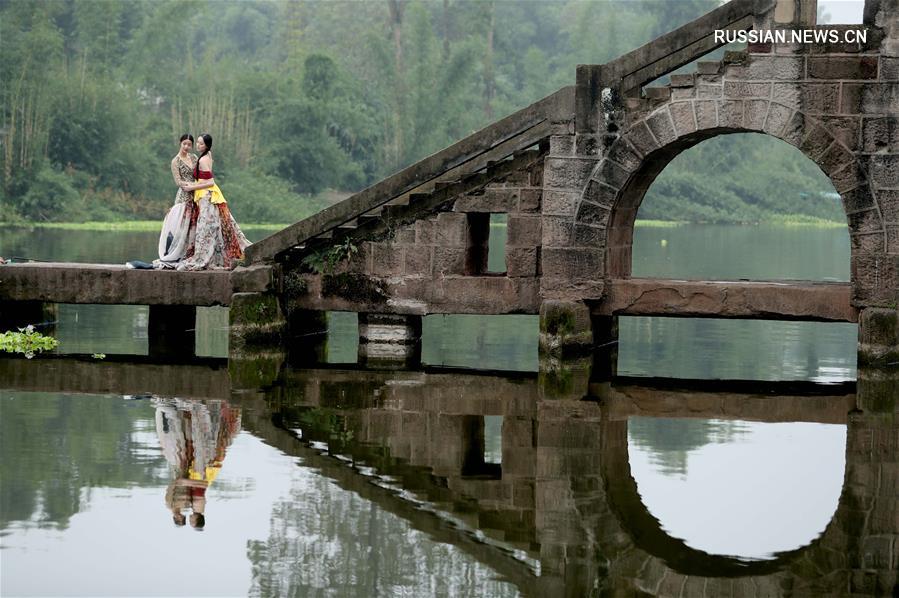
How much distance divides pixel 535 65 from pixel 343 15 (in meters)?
12.3

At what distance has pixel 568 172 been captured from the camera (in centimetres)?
1827

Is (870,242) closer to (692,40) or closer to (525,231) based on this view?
(692,40)

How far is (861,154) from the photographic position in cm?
1741

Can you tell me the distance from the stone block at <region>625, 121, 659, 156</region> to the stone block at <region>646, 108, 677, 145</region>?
52mm

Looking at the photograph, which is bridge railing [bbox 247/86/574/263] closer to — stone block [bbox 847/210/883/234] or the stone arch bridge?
the stone arch bridge

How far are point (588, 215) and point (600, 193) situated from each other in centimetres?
26

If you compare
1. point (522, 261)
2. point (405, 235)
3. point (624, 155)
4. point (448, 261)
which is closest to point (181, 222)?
point (405, 235)

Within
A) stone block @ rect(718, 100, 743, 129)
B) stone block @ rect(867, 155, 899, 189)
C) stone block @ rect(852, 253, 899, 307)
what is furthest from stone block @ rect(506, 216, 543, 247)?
stone block @ rect(867, 155, 899, 189)

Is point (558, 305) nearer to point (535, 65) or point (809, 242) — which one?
point (809, 242)

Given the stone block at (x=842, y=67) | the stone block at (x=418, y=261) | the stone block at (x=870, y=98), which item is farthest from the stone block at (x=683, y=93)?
the stone block at (x=418, y=261)

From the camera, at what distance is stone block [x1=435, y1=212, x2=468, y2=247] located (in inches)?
737

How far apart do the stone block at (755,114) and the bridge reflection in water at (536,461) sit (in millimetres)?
2666

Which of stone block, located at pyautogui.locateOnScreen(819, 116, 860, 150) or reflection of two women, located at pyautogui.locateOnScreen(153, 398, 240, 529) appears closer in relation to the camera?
reflection of two women, located at pyautogui.locateOnScreen(153, 398, 240, 529)

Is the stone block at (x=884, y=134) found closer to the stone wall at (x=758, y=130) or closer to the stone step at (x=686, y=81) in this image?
the stone wall at (x=758, y=130)
